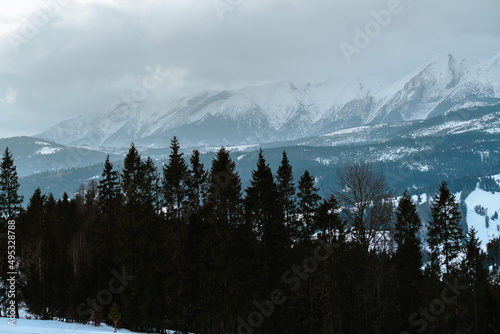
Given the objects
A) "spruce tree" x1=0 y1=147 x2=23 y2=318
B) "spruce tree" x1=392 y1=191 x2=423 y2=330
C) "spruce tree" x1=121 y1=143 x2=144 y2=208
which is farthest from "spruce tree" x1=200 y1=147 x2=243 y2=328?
"spruce tree" x1=0 y1=147 x2=23 y2=318

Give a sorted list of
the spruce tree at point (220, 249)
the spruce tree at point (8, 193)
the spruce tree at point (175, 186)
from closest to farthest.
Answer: the spruce tree at point (220, 249) → the spruce tree at point (175, 186) → the spruce tree at point (8, 193)

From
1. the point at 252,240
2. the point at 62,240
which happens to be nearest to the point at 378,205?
the point at 252,240

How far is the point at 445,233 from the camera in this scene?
49.3m

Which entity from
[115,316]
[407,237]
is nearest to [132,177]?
[115,316]

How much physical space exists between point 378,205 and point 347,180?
3093 mm

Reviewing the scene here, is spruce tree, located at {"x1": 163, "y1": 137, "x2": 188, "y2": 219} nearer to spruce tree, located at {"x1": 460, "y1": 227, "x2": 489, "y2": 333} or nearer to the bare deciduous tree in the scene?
the bare deciduous tree

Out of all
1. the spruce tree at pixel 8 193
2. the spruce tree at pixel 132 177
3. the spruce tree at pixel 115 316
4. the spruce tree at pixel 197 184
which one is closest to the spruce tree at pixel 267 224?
the spruce tree at pixel 197 184

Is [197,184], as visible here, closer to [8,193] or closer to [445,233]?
[8,193]

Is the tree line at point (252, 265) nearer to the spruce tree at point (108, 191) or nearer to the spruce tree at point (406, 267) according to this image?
the spruce tree at point (406, 267)

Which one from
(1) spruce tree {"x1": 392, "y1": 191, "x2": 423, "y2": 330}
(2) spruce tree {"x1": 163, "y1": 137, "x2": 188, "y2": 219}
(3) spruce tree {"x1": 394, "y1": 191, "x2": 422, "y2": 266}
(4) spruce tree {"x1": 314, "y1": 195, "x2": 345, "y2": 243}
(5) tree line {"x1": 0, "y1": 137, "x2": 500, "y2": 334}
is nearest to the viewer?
(5) tree line {"x1": 0, "y1": 137, "x2": 500, "y2": 334}

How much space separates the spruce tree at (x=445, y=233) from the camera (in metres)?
48.6

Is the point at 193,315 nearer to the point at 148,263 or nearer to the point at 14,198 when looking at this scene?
the point at 148,263

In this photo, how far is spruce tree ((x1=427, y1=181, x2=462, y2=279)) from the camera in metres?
48.6

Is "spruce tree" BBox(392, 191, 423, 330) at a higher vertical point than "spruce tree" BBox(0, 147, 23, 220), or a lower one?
lower
